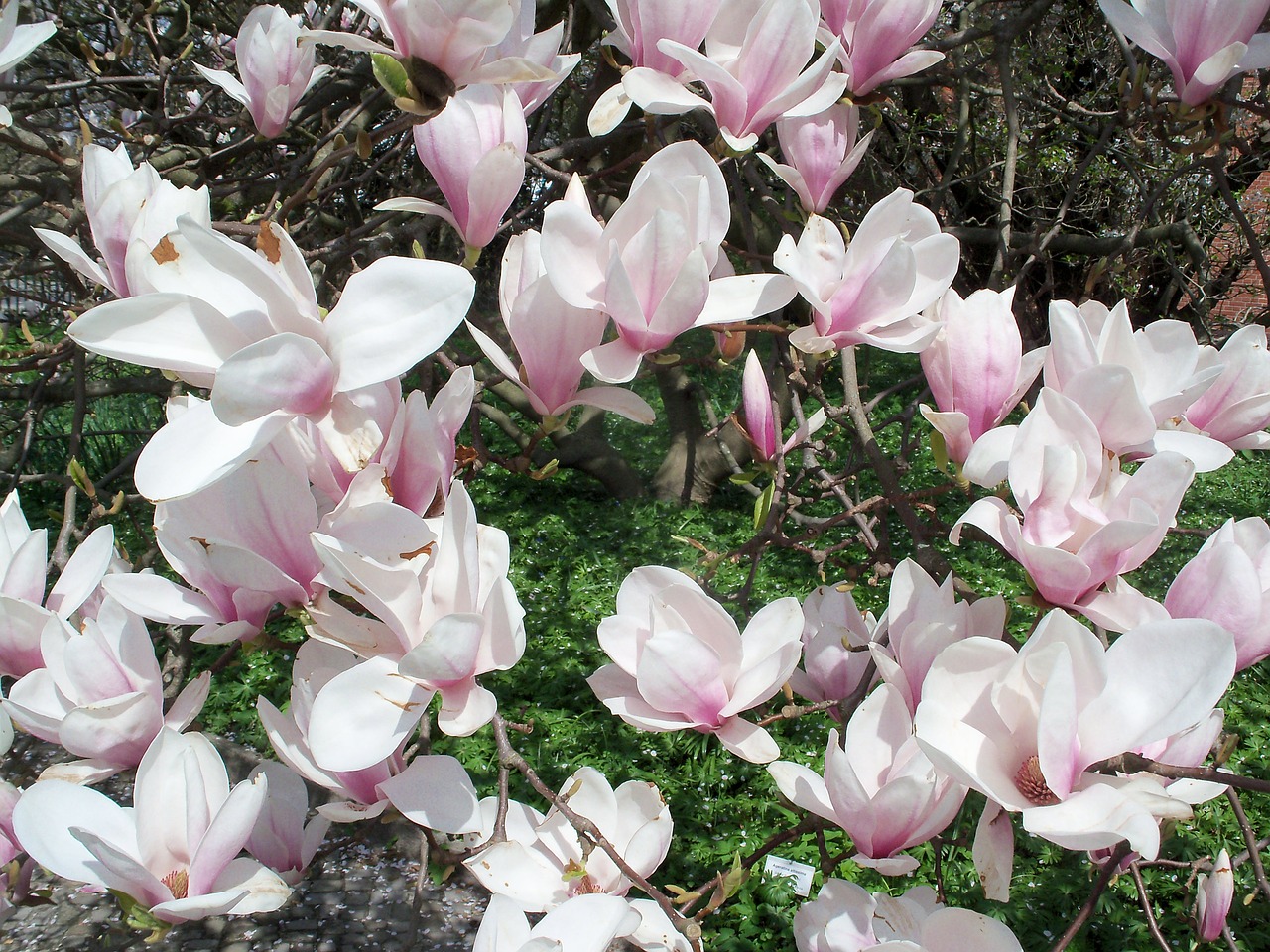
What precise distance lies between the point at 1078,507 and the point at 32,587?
2.61 ft

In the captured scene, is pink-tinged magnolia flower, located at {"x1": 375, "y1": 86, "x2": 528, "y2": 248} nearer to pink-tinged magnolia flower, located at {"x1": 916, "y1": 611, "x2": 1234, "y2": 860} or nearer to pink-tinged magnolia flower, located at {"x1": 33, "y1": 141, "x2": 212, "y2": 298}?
pink-tinged magnolia flower, located at {"x1": 33, "y1": 141, "x2": 212, "y2": 298}

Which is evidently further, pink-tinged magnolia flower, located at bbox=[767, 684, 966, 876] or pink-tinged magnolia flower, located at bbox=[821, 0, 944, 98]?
pink-tinged magnolia flower, located at bbox=[821, 0, 944, 98]

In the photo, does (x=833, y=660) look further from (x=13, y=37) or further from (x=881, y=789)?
(x=13, y=37)

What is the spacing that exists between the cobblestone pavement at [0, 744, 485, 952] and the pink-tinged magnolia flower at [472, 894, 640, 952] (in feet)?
5.13

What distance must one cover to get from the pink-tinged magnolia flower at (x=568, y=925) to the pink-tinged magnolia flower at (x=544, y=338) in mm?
332

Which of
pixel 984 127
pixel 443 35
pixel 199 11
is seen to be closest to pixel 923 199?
pixel 984 127

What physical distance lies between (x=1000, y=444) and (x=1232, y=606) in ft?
0.57

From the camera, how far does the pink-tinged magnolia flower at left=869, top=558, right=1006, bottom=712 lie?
2.31 ft

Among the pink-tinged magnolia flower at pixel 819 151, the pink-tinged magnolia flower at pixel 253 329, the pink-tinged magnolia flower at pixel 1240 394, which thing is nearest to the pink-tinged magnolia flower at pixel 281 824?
the pink-tinged magnolia flower at pixel 253 329

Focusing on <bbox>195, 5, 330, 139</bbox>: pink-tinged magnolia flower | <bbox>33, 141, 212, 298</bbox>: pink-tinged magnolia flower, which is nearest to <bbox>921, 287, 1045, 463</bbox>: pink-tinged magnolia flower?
<bbox>33, 141, 212, 298</bbox>: pink-tinged magnolia flower

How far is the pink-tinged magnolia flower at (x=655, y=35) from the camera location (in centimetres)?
76

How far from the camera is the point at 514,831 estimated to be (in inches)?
29.5

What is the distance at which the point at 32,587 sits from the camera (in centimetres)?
77

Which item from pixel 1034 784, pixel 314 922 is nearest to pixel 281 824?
pixel 1034 784
